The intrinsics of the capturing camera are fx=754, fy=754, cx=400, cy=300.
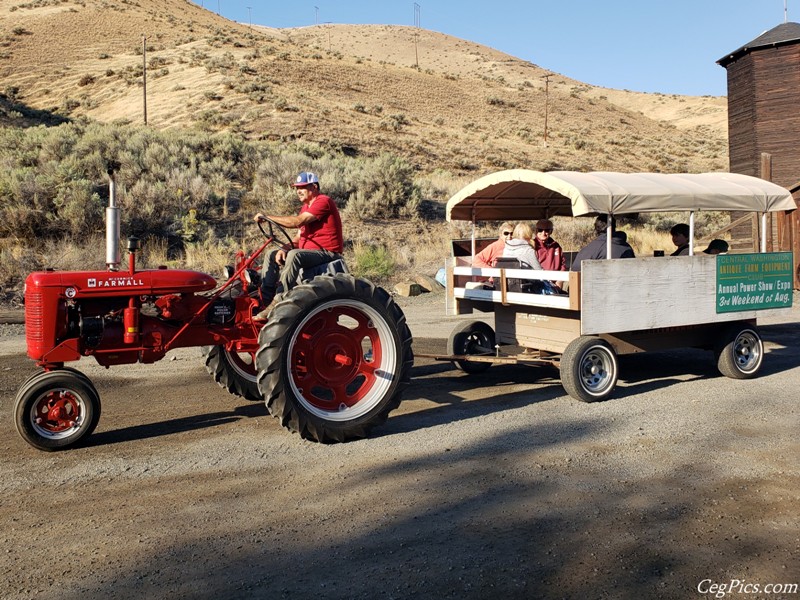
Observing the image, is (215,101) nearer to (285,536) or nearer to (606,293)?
(606,293)

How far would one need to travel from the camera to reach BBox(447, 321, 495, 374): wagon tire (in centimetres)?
902

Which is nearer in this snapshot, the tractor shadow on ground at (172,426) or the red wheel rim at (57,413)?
the red wheel rim at (57,413)

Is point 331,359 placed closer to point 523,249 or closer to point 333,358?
point 333,358

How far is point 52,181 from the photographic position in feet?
56.6

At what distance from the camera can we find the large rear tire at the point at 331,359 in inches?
232

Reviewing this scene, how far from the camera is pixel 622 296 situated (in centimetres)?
762

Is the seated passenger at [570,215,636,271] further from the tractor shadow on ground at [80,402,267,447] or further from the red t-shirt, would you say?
the tractor shadow on ground at [80,402,267,447]

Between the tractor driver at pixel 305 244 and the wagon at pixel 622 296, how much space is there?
6.91 feet

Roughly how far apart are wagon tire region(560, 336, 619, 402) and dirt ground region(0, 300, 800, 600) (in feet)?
0.59

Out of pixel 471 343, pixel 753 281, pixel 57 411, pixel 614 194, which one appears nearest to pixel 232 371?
pixel 57 411

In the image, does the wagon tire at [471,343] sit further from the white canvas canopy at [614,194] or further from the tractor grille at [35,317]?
the tractor grille at [35,317]

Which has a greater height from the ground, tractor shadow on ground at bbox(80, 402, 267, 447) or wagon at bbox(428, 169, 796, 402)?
wagon at bbox(428, 169, 796, 402)

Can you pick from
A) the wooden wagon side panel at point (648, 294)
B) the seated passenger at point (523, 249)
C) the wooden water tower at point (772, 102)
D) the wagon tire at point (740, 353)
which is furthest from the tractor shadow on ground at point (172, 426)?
the wooden water tower at point (772, 102)

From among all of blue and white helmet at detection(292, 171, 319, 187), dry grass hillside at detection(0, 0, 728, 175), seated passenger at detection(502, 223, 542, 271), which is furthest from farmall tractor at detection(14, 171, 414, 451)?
dry grass hillside at detection(0, 0, 728, 175)
